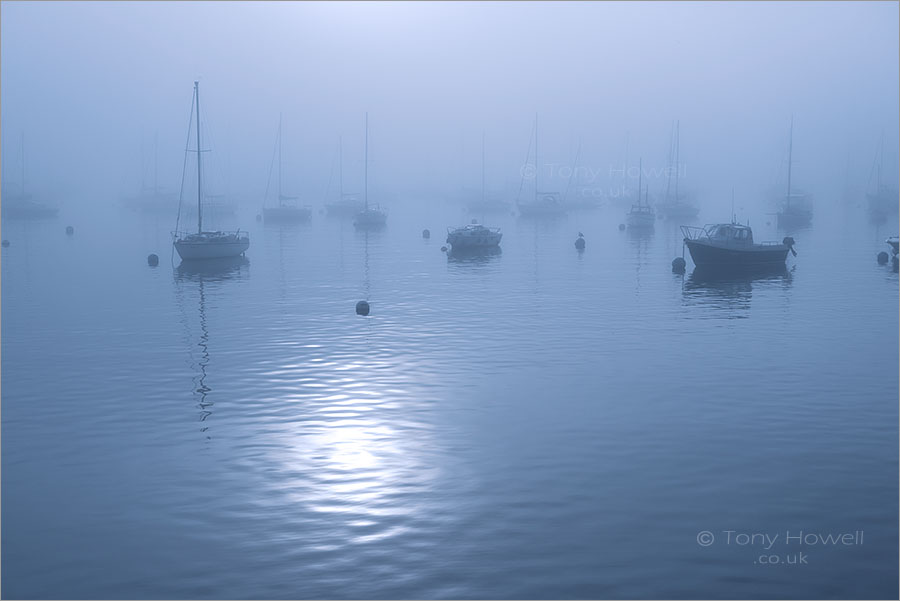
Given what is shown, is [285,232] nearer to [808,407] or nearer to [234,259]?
[234,259]

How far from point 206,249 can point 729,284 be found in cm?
4140

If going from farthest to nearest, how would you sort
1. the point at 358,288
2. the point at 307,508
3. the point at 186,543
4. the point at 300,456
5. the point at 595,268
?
the point at 595,268, the point at 358,288, the point at 300,456, the point at 307,508, the point at 186,543

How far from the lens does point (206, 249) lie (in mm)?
76438

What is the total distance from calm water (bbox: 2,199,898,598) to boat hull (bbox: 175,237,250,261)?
71.5 ft

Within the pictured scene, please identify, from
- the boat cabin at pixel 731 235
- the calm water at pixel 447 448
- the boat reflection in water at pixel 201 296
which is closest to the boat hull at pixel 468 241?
the boat reflection in water at pixel 201 296

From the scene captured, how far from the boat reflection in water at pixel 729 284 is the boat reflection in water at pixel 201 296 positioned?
87.7 feet

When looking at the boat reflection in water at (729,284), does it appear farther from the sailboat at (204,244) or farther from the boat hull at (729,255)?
the sailboat at (204,244)

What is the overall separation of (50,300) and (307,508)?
1701 inches

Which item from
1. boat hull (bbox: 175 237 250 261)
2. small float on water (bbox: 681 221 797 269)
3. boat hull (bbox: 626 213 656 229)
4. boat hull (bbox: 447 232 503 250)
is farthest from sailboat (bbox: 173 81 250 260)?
boat hull (bbox: 626 213 656 229)

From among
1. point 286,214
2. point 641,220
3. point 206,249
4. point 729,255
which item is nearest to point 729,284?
point 729,255

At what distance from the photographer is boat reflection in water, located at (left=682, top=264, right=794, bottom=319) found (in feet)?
176

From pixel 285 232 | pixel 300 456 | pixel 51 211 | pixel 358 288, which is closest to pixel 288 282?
pixel 358 288

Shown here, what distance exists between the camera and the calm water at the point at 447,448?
16531 millimetres

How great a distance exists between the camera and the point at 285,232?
5305 inches
